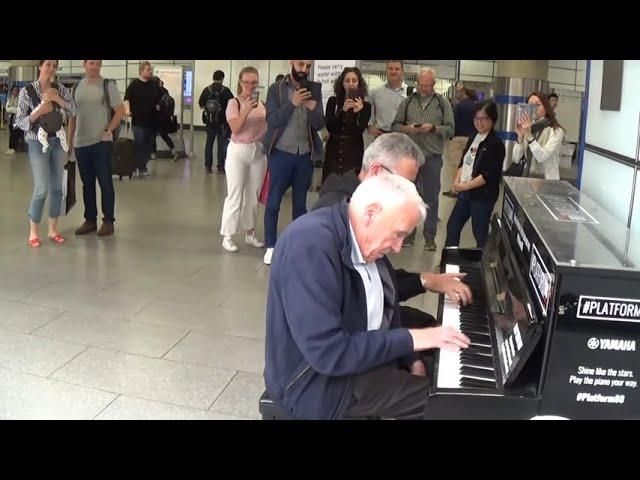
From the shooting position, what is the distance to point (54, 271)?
5.05 metres

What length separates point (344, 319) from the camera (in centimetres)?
193

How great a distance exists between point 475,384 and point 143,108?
9377 mm

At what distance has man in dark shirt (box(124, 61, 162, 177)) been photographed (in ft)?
33.7

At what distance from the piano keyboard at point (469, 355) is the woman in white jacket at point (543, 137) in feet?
7.83

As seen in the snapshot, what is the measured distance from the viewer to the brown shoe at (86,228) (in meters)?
6.23

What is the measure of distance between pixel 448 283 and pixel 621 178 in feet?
2.57

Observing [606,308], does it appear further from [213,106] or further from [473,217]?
[213,106]

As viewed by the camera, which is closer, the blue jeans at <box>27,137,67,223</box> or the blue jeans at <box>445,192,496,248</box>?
the blue jeans at <box>445,192,496,248</box>

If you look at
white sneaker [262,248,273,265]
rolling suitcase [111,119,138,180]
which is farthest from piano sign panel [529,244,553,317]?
rolling suitcase [111,119,138,180]

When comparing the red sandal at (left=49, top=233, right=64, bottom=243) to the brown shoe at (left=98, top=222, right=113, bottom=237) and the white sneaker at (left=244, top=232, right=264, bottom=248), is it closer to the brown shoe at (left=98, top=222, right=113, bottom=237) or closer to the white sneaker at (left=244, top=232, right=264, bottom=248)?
the brown shoe at (left=98, top=222, right=113, bottom=237)

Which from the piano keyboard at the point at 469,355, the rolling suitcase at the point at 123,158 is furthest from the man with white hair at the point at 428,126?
the rolling suitcase at the point at 123,158
